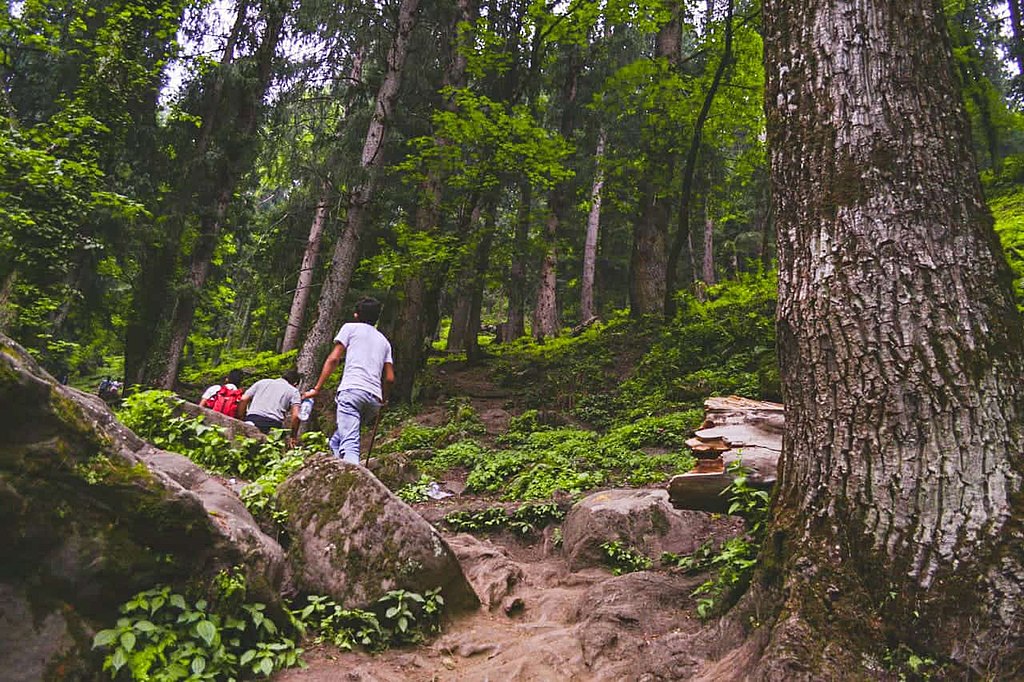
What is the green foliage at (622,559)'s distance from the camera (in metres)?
4.77

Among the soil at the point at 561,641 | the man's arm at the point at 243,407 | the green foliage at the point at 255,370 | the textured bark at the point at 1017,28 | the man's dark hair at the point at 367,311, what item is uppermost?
the textured bark at the point at 1017,28

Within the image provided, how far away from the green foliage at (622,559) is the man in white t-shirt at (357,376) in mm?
2658

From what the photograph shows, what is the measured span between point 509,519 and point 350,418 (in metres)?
1.97

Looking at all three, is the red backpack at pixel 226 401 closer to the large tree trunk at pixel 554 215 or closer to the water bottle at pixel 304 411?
the water bottle at pixel 304 411

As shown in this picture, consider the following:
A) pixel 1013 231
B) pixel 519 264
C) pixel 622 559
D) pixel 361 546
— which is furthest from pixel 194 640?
pixel 519 264

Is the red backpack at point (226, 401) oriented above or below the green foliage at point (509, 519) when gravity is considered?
above

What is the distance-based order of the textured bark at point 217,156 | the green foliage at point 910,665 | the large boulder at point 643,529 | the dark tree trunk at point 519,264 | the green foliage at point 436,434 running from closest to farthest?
1. the green foliage at point 910,665
2. the large boulder at point 643,529
3. the green foliage at point 436,434
4. the dark tree trunk at point 519,264
5. the textured bark at point 217,156

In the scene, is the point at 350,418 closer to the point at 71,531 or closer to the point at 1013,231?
the point at 71,531

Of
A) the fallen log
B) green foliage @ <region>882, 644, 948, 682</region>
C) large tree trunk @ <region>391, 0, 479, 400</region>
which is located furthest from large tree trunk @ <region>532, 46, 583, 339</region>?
green foliage @ <region>882, 644, 948, 682</region>

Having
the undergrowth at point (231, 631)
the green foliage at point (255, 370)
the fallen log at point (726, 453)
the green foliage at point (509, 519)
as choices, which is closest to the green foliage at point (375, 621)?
the undergrowth at point (231, 631)

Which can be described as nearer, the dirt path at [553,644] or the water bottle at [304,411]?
the dirt path at [553,644]

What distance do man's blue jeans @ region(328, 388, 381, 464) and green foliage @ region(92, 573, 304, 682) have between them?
2744 millimetres

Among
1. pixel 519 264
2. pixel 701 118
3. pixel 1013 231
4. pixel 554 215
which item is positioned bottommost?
pixel 1013 231

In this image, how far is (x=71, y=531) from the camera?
2.86m
